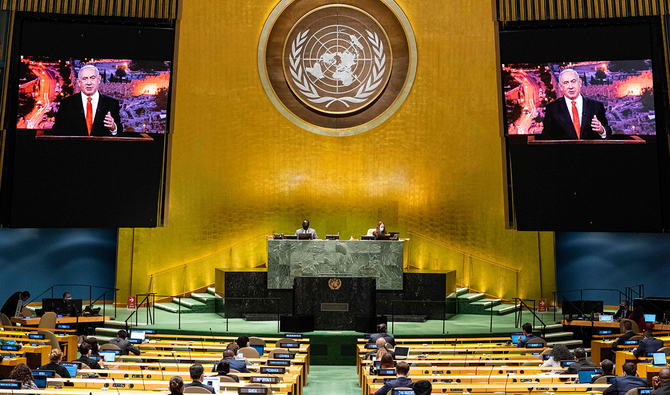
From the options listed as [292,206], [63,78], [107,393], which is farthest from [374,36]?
[107,393]

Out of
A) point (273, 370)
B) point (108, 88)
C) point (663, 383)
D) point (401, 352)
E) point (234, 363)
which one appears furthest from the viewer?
point (108, 88)

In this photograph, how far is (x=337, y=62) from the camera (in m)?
17.4

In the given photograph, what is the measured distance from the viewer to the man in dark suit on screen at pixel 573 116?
14867 mm

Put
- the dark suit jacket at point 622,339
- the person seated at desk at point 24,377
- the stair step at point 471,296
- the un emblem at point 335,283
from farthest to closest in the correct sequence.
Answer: the stair step at point 471,296
the un emblem at point 335,283
the dark suit jacket at point 622,339
the person seated at desk at point 24,377

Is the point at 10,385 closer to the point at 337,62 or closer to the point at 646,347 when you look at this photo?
the point at 646,347

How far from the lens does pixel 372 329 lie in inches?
496

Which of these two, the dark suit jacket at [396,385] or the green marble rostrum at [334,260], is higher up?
the green marble rostrum at [334,260]

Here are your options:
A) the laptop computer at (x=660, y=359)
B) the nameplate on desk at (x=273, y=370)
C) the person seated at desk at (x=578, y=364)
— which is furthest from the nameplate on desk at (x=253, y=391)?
the laptop computer at (x=660, y=359)

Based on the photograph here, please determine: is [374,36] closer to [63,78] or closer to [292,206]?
[292,206]

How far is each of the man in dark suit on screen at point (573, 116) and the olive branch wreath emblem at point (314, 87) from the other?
445 centimetres

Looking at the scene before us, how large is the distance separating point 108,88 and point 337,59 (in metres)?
5.60

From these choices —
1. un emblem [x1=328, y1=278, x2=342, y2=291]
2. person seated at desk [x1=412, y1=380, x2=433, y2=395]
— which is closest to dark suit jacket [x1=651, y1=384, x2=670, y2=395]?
person seated at desk [x1=412, y1=380, x2=433, y2=395]

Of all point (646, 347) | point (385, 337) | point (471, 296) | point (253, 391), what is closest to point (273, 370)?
point (253, 391)

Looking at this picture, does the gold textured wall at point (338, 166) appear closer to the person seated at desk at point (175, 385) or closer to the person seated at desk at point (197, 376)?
the person seated at desk at point (197, 376)
